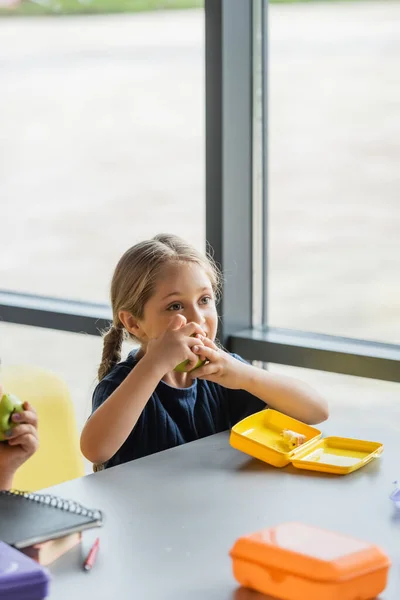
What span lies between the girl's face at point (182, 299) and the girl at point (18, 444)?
38cm

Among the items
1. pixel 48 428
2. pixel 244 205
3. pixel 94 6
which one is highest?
pixel 94 6

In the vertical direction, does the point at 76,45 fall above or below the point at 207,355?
above

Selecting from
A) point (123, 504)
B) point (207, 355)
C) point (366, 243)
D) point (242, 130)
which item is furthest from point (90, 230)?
point (123, 504)

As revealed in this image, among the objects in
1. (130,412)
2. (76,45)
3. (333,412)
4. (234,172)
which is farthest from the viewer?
(76,45)

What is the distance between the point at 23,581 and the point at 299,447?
668 millimetres

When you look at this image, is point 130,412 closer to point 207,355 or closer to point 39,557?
point 207,355

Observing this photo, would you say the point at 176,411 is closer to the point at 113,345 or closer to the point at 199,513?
the point at 113,345

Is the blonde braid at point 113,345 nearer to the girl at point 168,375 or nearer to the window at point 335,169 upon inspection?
the girl at point 168,375

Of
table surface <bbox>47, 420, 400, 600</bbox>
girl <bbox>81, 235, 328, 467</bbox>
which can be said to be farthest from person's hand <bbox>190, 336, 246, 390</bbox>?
table surface <bbox>47, 420, 400, 600</bbox>

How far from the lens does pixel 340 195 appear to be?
222 cm

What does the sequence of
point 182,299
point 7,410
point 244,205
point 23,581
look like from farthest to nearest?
1. point 244,205
2. point 182,299
3. point 7,410
4. point 23,581

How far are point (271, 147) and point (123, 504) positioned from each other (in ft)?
3.89

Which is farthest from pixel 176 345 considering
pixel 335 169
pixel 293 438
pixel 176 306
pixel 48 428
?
pixel 335 169

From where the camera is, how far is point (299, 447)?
1552mm
